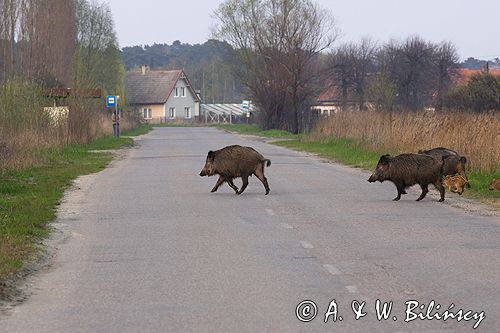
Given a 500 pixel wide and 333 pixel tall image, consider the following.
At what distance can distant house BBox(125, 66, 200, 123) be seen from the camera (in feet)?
427

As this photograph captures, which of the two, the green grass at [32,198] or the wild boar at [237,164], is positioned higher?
the wild boar at [237,164]

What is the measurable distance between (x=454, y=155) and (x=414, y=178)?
1675 millimetres

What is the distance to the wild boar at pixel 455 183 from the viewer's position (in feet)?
62.9

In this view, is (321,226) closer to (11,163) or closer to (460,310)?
(460,310)

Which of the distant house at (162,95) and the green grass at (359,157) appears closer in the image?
the green grass at (359,157)

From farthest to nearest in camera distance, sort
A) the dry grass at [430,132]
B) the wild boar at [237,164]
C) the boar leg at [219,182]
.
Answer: the dry grass at [430,132], the boar leg at [219,182], the wild boar at [237,164]

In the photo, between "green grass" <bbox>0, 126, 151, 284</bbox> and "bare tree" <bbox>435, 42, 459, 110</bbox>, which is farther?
"bare tree" <bbox>435, 42, 459, 110</bbox>

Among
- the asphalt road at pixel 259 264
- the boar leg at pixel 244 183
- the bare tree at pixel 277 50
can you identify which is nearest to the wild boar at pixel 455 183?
the asphalt road at pixel 259 264

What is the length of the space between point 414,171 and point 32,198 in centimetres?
728

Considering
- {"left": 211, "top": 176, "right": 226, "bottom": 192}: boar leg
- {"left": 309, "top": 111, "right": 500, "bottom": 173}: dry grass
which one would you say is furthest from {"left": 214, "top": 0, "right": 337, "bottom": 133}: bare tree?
{"left": 211, "top": 176, "right": 226, "bottom": 192}: boar leg

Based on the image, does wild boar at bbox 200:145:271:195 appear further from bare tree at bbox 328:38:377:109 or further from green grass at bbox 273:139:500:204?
bare tree at bbox 328:38:377:109

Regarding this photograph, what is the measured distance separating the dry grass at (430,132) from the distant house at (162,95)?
8551cm

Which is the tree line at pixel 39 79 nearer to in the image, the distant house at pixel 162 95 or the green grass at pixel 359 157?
the green grass at pixel 359 157

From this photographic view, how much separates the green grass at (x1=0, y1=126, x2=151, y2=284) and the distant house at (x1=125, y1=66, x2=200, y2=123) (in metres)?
92.3
